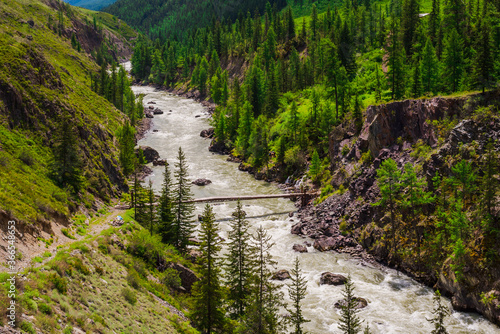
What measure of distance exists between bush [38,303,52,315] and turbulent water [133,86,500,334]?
21720 millimetres

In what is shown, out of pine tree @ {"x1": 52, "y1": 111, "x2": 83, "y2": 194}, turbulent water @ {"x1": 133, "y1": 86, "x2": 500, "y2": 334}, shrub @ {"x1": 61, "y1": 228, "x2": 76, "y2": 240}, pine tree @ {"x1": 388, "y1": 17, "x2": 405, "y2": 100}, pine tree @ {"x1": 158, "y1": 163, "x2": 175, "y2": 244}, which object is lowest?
turbulent water @ {"x1": 133, "y1": 86, "x2": 500, "y2": 334}

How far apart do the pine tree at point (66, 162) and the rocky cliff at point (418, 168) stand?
2977cm

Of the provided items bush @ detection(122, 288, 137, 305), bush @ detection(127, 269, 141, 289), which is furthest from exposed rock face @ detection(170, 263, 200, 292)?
bush @ detection(122, 288, 137, 305)

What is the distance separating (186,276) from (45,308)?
62.5 ft

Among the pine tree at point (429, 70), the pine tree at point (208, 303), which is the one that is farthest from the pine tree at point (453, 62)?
the pine tree at point (208, 303)

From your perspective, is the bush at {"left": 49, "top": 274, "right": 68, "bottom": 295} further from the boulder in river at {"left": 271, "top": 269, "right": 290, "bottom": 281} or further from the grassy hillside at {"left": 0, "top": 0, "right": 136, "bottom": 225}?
the boulder in river at {"left": 271, "top": 269, "right": 290, "bottom": 281}

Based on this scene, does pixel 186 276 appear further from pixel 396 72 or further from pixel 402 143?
pixel 396 72

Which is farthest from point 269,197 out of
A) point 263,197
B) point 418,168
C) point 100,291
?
point 100,291

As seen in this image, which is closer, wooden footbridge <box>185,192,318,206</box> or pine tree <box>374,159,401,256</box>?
pine tree <box>374,159,401,256</box>

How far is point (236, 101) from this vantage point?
108 m

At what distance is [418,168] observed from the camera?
46.3 metres

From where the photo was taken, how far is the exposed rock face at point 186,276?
36.7 m

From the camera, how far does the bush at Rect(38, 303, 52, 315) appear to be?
18.6 m

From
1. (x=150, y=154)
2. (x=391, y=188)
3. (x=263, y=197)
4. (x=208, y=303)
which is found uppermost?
(x=391, y=188)
